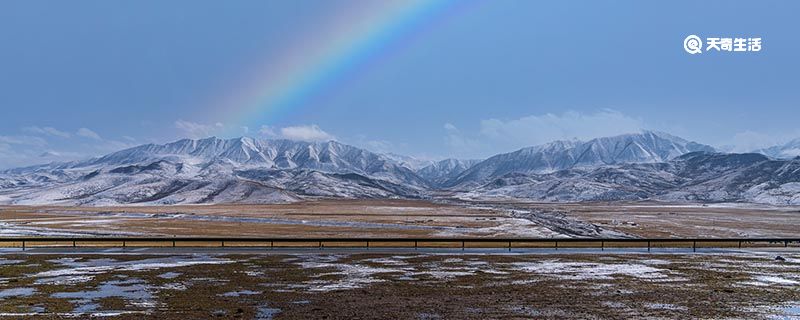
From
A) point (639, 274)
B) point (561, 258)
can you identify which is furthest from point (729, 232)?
point (639, 274)

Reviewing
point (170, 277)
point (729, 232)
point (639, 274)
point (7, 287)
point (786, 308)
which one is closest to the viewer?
point (786, 308)

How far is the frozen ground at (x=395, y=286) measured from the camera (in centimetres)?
2764

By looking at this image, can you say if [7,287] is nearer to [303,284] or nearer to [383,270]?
[303,284]

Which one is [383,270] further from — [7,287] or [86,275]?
[7,287]

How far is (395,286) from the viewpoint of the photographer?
35031 mm

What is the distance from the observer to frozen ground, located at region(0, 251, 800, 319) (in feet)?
90.7

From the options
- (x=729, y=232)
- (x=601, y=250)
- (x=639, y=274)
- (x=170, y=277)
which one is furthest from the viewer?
(x=729, y=232)

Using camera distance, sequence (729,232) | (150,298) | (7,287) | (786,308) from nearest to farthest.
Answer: (786,308)
(150,298)
(7,287)
(729,232)

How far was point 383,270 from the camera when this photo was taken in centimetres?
4250

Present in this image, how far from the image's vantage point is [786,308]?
93.6ft

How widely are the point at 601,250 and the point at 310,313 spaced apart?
3909cm

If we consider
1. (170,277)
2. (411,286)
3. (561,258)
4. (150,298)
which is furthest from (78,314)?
(561,258)

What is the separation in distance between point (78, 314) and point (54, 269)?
18416 mm

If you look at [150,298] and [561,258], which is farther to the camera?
[561,258]
